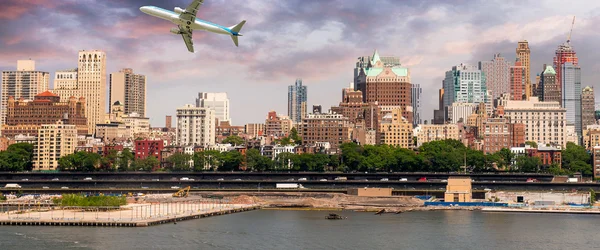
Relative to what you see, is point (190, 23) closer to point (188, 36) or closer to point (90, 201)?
point (188, 36)

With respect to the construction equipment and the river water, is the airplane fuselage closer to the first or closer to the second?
the river water

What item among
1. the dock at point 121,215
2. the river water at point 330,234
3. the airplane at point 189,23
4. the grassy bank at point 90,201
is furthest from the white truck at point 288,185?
the airplane at point 189,23

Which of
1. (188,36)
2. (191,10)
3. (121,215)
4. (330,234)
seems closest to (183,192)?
(121,215)

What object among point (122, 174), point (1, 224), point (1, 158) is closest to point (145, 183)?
point (122, 174)

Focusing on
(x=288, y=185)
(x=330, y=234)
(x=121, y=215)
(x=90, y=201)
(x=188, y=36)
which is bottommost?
(x=330, y=234)

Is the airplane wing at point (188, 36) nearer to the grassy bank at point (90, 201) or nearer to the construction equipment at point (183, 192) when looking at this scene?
the grassy bank at point (90, 201)
